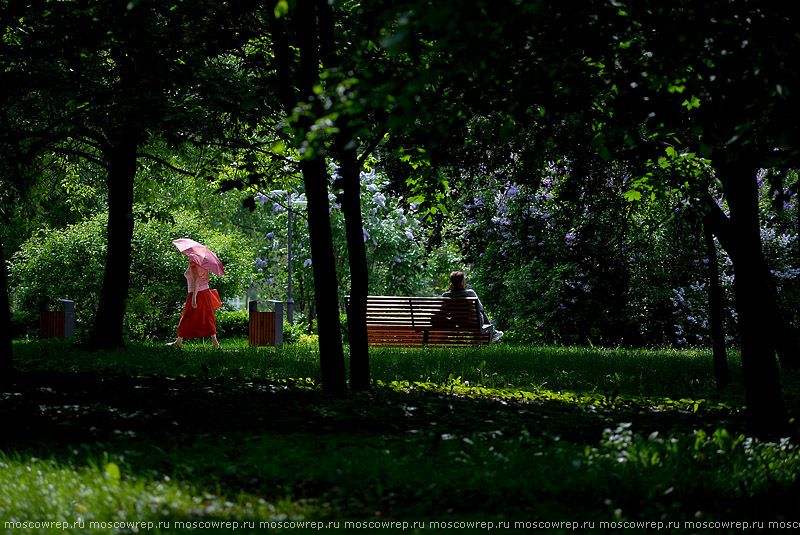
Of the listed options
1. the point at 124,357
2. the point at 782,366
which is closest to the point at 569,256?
the point at 782,366

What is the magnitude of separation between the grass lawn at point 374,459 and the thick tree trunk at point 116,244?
4162mm

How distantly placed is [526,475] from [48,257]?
55.3ft

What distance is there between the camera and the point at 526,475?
437 centimetres

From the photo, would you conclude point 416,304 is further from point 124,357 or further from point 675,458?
point 675,458

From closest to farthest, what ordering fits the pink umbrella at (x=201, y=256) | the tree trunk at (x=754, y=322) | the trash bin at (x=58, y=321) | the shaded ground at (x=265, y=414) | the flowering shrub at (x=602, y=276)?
1. the shaded ground at (x=265, y=414)
2. the tree trunk at (x=754, y=322)
3. the pink umbrella at (x=201, y=256)
4. the flowering shrub at (x=602, y=276)
5. the trash bin at (x=58, y=321)

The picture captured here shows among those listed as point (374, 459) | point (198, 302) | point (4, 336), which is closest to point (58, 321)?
point (198, 302)

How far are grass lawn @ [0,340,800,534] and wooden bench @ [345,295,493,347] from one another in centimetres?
542

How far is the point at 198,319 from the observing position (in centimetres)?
1451

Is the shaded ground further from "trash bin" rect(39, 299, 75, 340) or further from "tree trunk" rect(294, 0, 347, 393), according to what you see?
"trash bin" rect(39, 299, 75, 340)

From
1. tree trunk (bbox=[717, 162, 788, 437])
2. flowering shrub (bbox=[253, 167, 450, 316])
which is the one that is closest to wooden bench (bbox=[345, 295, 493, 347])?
flowering shrub (bbox=[253, 167, 450, 316])

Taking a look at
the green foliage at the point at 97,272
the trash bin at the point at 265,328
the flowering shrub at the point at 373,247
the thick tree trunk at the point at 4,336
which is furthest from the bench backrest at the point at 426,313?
the thick tree trunk at the point at 4,336

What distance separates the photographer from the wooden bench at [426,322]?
1395 cm

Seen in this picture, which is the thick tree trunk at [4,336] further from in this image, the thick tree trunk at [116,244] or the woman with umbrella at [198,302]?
the woman with umbrella at [198,302]

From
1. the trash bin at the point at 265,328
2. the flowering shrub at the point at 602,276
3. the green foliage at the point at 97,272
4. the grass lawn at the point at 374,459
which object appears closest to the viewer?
the grass lawn at the point at 374,459
